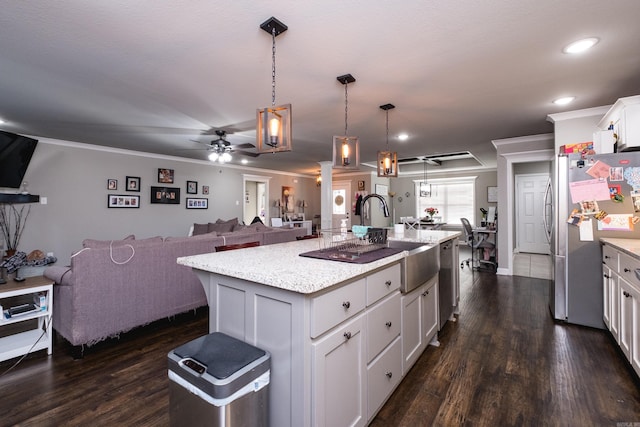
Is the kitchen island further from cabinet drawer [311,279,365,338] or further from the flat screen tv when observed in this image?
the flat screen tv

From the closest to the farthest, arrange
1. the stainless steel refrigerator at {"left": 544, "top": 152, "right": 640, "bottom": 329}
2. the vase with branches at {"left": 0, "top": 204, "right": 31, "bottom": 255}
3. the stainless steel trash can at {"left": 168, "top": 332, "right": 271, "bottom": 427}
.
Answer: the stainless steel trash can at {"left": 168, "top": 332, "right": 271, "bottom": 427}, the stainless steel refrigerator at {"left": 544, "top": 152, "right": 640, "bottom": 329}, the vase with branches at {"left": 0, "top": 204, "right": 31, "bottom": 255}

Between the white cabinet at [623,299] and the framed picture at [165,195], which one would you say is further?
the framed picture at [165,195]

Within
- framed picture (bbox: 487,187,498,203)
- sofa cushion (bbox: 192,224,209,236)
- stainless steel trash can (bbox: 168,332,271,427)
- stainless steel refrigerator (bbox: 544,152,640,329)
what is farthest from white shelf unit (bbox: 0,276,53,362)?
framed picture (bbox: 487,187,498,203)

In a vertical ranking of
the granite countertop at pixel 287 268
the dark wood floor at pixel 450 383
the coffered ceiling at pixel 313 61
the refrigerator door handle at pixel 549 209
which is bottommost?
the dark wood floor at pixel 450 383

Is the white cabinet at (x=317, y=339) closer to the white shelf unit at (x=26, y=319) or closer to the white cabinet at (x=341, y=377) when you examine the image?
the white cabinet at (x=341, y=377)

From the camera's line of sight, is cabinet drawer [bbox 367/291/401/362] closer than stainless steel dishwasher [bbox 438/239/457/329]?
Yes

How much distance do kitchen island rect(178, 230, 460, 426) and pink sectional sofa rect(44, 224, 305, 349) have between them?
1.36m

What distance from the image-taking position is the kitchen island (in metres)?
1.21

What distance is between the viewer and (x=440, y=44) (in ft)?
6.82

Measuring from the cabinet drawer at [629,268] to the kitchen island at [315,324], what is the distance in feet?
4.98

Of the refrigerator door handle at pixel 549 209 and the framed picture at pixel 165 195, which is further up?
the framed picture at pixel 165 195

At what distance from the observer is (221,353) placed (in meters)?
1.22

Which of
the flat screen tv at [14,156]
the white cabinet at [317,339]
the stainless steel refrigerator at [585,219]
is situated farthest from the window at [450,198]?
the flat screen tv at [14,156]

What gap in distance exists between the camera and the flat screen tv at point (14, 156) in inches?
168
